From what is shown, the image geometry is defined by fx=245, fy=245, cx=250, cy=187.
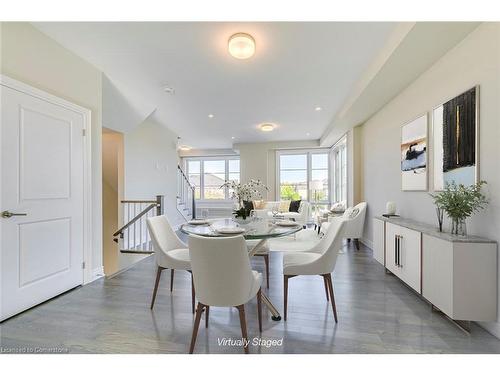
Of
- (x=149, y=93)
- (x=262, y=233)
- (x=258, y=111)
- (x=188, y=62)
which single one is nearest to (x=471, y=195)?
(x=262, y=233)

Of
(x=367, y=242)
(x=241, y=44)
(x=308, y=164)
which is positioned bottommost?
(x=367, y=242)

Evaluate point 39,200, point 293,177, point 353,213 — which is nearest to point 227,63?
point 39,200

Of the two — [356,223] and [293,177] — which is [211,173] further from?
[356,223]

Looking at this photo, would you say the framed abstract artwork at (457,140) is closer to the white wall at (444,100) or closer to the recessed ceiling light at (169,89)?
the white wall at (444,100)

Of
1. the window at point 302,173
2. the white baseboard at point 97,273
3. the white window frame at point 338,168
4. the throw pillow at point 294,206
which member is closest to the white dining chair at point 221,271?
the white baseboard at point 97,273

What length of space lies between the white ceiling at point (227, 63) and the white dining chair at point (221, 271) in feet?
7.51

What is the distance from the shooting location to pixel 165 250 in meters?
2.67

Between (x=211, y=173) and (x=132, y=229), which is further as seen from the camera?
(x=211, y=173)

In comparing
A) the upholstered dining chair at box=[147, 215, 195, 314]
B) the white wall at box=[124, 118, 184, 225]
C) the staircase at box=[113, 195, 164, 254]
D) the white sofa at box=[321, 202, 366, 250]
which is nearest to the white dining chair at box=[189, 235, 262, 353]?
the upholstered dining chair at box=[147, 215, 195, 314]

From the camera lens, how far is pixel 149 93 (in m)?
4.24

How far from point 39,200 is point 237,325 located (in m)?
2.31

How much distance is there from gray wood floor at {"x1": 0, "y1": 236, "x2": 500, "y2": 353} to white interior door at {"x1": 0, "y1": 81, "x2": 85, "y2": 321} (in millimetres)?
253

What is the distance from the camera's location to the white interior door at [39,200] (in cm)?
220

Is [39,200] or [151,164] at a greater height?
[151,164]
